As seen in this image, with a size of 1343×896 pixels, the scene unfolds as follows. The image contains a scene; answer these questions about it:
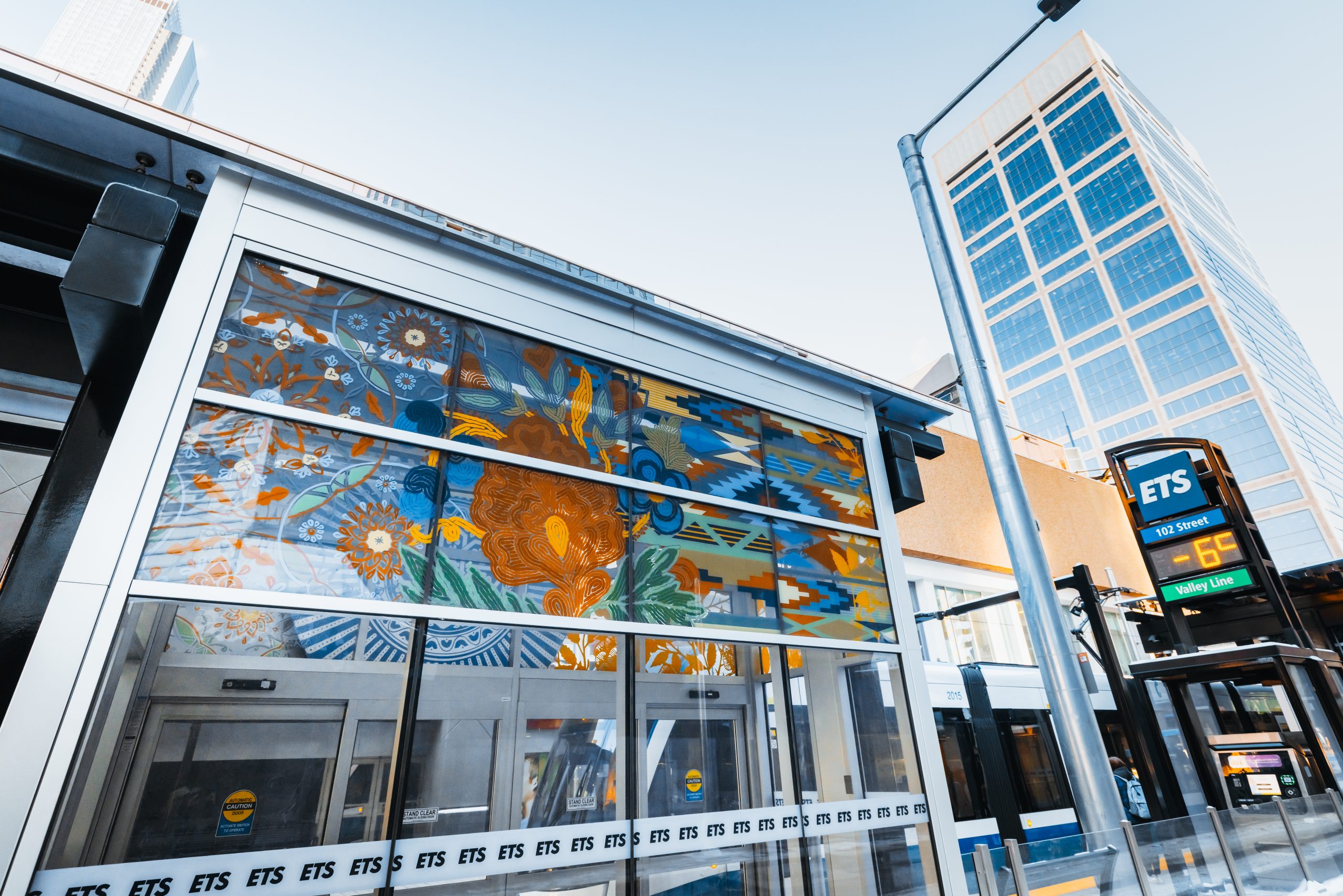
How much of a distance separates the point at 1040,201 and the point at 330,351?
97.7 m

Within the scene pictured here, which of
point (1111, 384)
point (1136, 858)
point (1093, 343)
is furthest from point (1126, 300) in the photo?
point (1136, 858)

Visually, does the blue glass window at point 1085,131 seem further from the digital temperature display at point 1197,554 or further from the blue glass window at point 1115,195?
the digital temperature display at point 1197,554

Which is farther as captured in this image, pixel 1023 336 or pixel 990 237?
pixel 990 237

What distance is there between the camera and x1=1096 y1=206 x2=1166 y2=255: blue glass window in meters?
69.4

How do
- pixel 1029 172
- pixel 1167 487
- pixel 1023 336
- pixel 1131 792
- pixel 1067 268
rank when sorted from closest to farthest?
pixel 1131 792, pixel 1167 487, pixel 1067 268, pixel 1023 336, pixel 1029 172

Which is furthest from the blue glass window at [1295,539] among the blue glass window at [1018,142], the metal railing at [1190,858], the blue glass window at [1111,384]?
the metal railing at [1190,858]

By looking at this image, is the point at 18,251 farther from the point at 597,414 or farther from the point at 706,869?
the point at 706,869

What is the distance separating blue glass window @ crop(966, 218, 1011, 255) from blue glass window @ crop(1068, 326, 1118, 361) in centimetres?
2078

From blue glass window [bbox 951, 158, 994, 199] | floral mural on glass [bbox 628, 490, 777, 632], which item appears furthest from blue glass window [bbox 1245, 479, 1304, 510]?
floral mural on glass [bbox 628, 490, 777, 632]

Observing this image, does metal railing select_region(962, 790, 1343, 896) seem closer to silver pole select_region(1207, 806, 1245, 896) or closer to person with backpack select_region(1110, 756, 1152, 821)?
silver pole select_region(1207, 806, 1245, 896)

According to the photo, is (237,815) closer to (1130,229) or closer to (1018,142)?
(1130,229)

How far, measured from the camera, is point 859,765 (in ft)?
24.0

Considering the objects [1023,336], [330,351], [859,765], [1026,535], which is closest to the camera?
[330,351]

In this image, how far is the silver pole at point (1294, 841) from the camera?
7.27 metres
